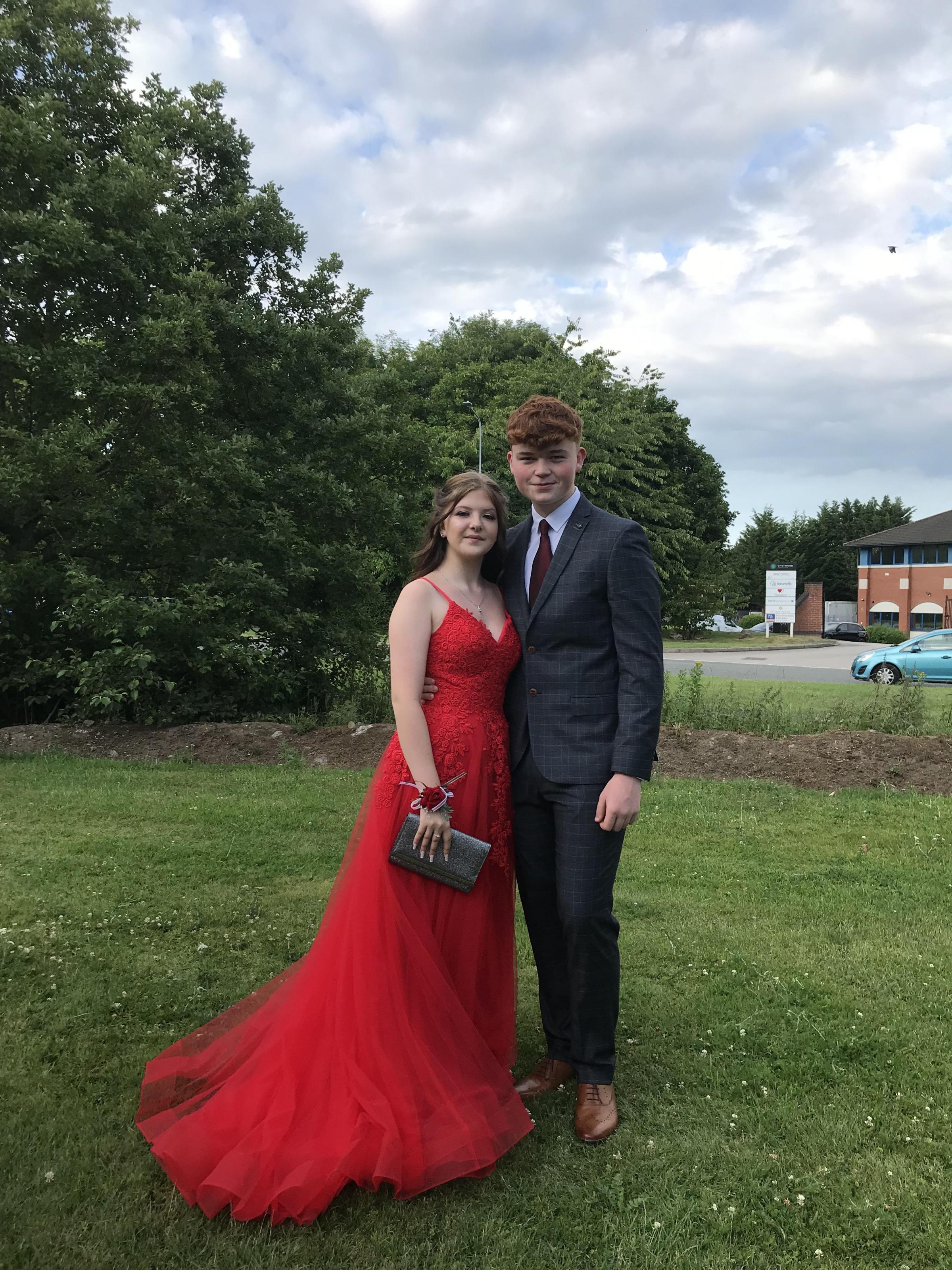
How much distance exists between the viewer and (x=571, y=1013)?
3430 mm

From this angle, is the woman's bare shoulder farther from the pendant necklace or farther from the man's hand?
the man's hand

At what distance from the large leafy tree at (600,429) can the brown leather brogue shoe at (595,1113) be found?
30.8 metres

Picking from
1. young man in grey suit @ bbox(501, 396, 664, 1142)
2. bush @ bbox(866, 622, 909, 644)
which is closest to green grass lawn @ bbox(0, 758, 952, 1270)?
young man in grey suit @ bbox(501, 396, 664, 1142)

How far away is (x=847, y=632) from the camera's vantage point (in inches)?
2296

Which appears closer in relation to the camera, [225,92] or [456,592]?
[456,592]

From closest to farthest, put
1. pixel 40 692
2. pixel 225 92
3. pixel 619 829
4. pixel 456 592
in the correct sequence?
pixel 619 829
pixel 456 592
pixel 40 692
pixel 225 92

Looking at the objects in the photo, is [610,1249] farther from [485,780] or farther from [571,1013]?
[485,780]

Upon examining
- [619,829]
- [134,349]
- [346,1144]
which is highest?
[134,349]

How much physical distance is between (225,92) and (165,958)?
12702mm

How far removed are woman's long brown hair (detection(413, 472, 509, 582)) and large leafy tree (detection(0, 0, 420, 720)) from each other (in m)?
7.26

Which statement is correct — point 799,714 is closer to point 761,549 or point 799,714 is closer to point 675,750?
point 675,750

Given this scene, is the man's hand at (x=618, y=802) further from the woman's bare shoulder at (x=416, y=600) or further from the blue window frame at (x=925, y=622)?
the blue window frame at (x=925, y=622)

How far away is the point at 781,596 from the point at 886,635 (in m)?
6.21

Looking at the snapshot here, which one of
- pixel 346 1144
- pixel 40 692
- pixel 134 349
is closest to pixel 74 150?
pixel 134 349
